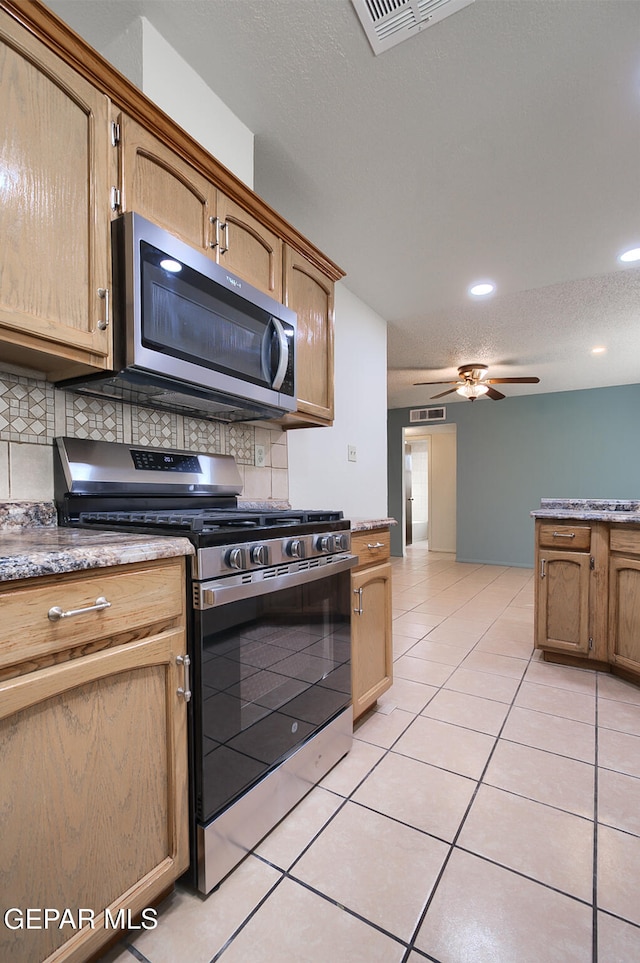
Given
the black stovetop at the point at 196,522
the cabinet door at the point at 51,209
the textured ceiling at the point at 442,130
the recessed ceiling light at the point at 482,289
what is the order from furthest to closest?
the recessed ceiling light at the point at 482,289 < the textured ceiling at the point at 442,130 < the black stovetop at the point at 196,522 < the cabinet door at the point at 51,209

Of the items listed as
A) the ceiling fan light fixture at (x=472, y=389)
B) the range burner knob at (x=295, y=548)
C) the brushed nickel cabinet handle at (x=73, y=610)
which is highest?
the ceiling fan light fixture at (x=472, y=389)

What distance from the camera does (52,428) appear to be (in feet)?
4.70

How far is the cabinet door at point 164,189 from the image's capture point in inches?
50.9

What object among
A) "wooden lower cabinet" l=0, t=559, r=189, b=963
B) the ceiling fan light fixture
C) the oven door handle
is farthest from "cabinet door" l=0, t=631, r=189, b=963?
the ceiling fan light fixture

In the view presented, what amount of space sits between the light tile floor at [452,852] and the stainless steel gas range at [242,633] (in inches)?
4.5

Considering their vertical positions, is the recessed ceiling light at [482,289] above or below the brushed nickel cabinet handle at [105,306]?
above

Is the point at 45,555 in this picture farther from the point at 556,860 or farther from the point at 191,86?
the point at 191,86

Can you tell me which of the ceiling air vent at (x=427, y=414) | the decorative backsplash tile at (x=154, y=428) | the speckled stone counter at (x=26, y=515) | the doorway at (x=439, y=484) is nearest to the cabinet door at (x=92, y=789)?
the speckled stone counter at (x=26, y=515)

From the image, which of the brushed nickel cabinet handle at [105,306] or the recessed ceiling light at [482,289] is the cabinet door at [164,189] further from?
the recessed ceiling light at [482,289]

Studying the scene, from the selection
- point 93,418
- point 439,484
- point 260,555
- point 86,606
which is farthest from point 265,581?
point 439,484

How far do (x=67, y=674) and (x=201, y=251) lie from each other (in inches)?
52.7

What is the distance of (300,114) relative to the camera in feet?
5.64

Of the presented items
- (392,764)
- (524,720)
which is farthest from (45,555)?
(524,720)

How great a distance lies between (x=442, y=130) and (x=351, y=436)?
5.65 ft
